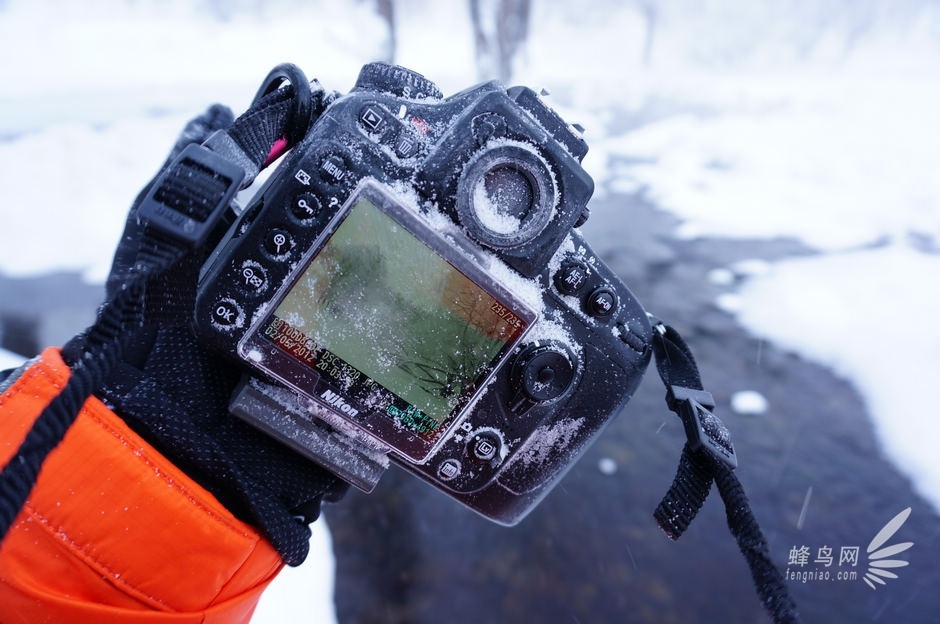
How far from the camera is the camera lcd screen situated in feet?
1.84

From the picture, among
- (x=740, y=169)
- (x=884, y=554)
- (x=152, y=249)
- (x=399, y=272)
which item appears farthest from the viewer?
(x=740, y=169)

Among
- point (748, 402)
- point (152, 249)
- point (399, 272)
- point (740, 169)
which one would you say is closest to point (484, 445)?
point (399, 272)

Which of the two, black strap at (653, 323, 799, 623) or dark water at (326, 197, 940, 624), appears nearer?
black strap at (653, 323, 799, 623)

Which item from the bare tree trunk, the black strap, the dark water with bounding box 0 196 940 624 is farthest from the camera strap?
the bare tree trunk

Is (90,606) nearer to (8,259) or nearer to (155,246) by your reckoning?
(155,246)

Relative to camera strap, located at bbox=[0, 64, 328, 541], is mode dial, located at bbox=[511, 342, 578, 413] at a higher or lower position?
higher

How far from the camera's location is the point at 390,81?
611 millimetres

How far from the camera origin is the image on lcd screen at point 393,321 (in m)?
0.56

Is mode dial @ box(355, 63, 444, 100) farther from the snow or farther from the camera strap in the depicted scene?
the snow

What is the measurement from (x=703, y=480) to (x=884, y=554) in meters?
0.66

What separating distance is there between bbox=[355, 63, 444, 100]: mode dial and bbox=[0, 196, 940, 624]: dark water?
805 mm

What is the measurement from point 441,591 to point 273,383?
58 centimetres

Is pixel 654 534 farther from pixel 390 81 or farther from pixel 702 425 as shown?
pixel 390 81

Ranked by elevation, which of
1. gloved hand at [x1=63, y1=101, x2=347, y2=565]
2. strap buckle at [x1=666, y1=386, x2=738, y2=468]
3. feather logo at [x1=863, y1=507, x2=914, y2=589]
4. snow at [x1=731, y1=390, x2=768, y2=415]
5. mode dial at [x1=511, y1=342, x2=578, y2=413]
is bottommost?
gloved hand at [x1=63, y1=101, x2=347, y2=565]
